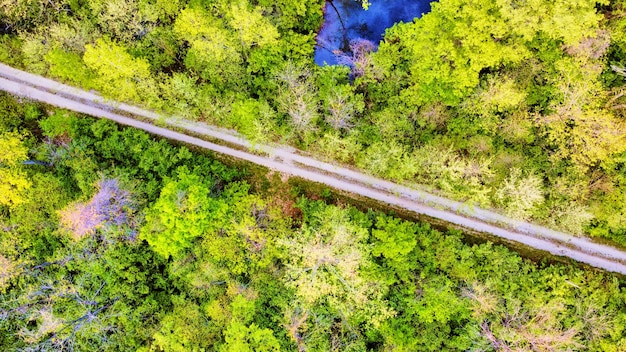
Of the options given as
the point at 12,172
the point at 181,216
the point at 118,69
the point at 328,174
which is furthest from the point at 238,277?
the point at 12,172

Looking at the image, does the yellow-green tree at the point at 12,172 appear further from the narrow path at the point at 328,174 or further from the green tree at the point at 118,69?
the green tree at the point at 118,69

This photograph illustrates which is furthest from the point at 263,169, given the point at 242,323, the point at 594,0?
the point at 594,0

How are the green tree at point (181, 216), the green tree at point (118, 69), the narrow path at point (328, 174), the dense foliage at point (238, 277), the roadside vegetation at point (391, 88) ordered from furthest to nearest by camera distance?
the narrow path at point (328, 174)
the green tree at point (118, 69)
the dense foliage at point (238, 277)
the roadside vegetation at point (391, 88)
the green tree at point (181, 216)

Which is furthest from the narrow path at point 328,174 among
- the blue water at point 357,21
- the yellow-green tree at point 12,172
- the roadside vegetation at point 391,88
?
the blue water at point 357,21

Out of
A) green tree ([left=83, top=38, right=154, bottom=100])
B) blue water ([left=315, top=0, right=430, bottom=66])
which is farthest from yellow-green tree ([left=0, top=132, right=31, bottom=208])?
blue water ([left=315, top=0, right=430, bottom=66])

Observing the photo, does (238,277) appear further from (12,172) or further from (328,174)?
(12,172)

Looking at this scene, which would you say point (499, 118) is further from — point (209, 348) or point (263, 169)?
point (209, 348)
